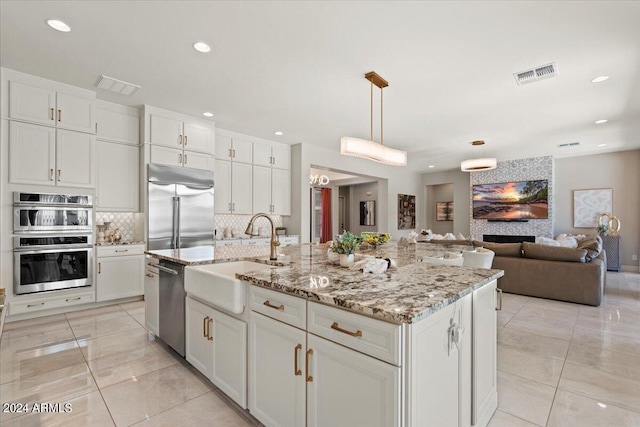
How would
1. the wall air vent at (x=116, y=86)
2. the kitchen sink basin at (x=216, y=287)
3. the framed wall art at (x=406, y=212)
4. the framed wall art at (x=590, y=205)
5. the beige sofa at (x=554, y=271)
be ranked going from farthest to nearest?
1. the framed wall art at (x=406, y=212)
2. the framed wall art at (x=590, y=205)
3. the beige sofa at (x=554, y=271)
4. the wall air vent at (x=116, y=86)
5. the kitchen sink basin at (x=216, y=287)

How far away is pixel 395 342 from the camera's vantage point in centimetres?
112

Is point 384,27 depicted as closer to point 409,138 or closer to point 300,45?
point 300,45

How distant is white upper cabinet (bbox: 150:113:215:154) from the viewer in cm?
460

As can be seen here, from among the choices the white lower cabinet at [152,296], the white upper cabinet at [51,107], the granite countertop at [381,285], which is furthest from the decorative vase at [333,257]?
the white upper cabinet at [51,107]

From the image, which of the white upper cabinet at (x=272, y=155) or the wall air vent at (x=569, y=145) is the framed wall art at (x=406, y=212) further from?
the white upper cabinet at (x=272, y=155)

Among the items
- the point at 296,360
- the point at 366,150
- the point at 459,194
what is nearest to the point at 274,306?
the point at 296,360

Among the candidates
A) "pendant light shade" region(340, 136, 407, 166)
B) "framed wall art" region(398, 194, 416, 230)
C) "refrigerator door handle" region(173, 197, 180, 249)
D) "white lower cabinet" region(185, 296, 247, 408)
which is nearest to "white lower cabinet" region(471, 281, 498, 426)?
"white lower cabinet" region(185, 296, 247, 408)

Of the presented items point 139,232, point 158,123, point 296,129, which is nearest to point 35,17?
point 158,123

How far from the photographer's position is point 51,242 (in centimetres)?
371

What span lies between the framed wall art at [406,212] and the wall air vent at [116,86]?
7400 mm

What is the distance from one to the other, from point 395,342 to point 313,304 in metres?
0.43

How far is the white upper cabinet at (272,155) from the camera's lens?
20.2 feet

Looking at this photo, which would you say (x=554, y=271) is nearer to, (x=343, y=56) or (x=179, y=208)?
(x=343, y=56)

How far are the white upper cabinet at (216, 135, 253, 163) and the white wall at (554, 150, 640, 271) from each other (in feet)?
26.4
